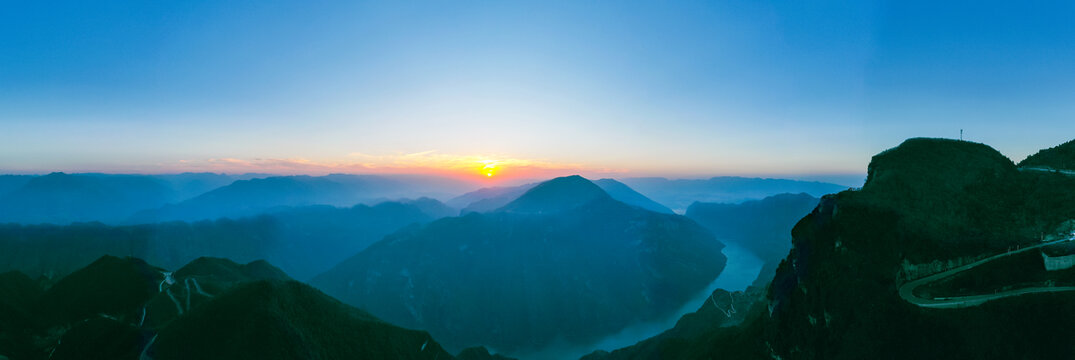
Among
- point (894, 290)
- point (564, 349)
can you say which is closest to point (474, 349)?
point (564, 349)

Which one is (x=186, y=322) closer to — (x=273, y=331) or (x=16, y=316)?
(x=273, y=331)

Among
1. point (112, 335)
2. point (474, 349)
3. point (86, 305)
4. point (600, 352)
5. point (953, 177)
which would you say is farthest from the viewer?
→ point (600, 352)

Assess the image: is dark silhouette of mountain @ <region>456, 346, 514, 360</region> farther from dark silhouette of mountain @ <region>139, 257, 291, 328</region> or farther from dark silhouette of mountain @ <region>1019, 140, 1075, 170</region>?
dark silhouette of mountain @ <region>1019, 140, 1075, 170</region>

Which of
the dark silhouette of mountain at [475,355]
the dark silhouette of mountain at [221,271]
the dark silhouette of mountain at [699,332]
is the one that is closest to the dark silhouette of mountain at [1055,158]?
the dark silhouette of mountain at [699,332]

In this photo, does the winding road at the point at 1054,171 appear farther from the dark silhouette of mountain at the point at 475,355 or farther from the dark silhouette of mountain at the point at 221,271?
the dark silhouette of mountain at the point at 221,271

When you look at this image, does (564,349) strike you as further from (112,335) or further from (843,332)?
(112,335)

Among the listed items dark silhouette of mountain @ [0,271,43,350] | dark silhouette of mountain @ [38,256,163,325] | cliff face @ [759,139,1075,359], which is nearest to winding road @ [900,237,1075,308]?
cliff face @ [759,139,1075,359]
